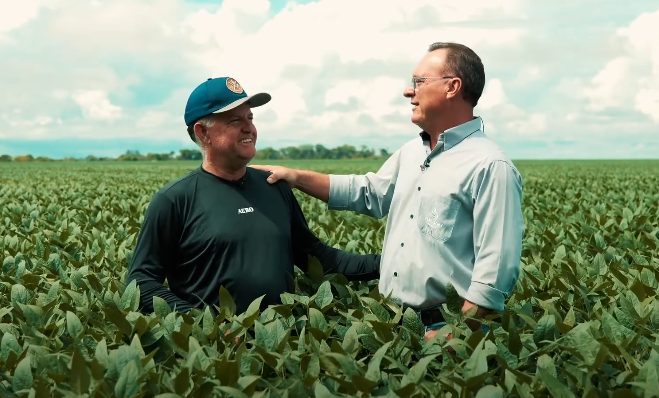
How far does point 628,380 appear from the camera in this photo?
2.74m

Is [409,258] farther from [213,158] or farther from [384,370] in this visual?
[213,158]

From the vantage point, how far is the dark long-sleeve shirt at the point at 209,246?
3.79 m

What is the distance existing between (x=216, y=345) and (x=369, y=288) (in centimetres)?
149

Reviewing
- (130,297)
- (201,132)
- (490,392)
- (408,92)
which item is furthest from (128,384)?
(408,92)

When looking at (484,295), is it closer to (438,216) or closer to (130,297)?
(438,216)

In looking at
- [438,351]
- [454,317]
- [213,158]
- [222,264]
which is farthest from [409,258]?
[213,158]

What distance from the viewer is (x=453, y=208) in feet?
11.4

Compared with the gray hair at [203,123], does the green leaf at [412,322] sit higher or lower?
lower

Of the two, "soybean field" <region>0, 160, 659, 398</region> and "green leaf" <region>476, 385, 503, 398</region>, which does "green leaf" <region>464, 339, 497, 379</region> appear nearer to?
"soybean field" <region>0, 160, 659, 398</region>

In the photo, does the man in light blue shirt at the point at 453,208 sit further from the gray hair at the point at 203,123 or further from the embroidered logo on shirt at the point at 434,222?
the gray hair at the point at 203,123

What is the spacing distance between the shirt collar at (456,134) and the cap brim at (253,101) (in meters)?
1.07

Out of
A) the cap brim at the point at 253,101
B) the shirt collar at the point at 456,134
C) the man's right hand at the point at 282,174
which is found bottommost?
the man's right hand at the point at 282,174

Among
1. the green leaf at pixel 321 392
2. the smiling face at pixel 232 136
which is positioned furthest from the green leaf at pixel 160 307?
the green leaf at pixel 321 392

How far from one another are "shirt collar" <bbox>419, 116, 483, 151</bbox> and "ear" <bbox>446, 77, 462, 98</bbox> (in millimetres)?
169
